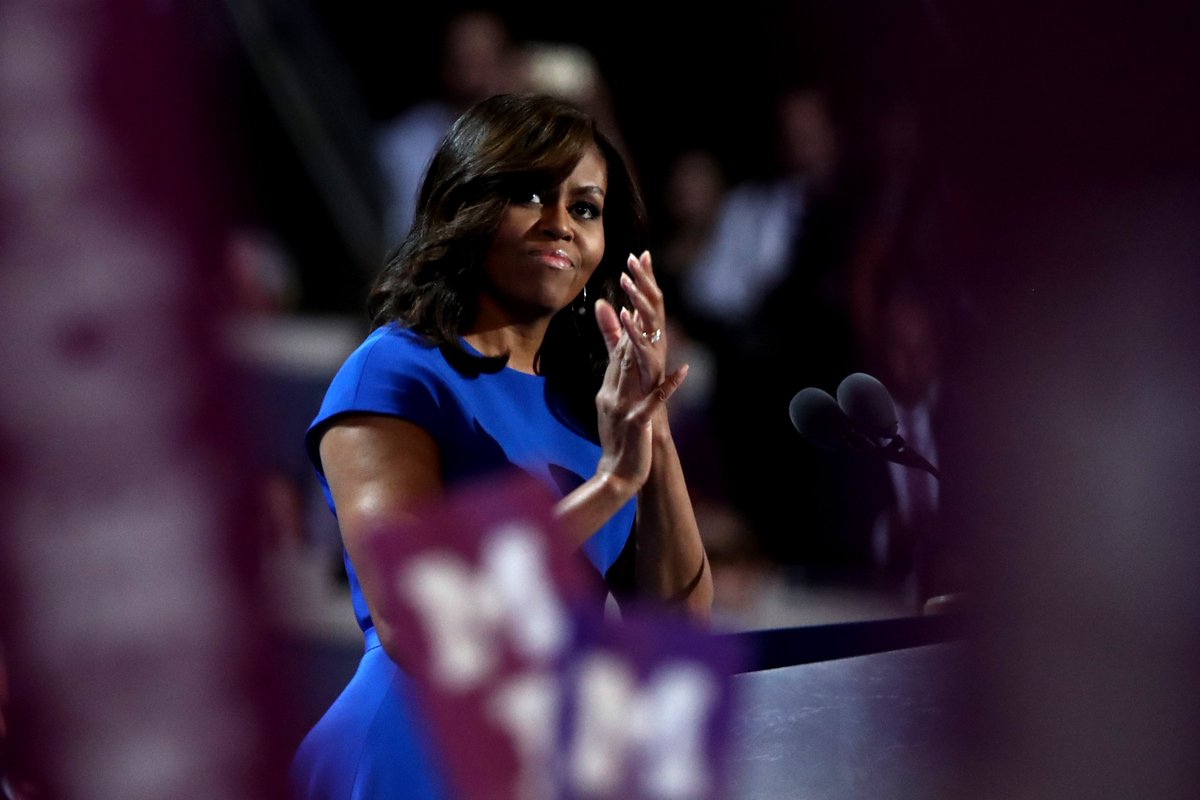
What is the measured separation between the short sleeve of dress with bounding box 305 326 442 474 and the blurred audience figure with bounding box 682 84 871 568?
4.44 feet

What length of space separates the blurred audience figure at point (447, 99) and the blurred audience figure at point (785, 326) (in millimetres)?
514

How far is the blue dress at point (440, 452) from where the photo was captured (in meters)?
1.30

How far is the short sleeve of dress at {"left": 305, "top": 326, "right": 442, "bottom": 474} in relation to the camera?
4.35 feet

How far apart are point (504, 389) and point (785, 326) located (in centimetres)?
139

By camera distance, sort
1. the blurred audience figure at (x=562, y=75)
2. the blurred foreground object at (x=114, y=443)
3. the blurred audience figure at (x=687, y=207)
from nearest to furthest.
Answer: the blurred foreground object at (x=114, y=443) → the blurred audience figure at (x=562, y=75) → the blurred audience figure at (x=687, y=207)

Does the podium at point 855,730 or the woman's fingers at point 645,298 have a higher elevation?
the woman's fingers at point 645,298

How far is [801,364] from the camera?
2738mm

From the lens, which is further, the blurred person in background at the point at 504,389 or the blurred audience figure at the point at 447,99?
the blurred audience figure at the point at 447,99

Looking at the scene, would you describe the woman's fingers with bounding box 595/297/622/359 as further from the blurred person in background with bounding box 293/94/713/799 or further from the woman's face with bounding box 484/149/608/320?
the woman's face with bounding box 484/149/608/320

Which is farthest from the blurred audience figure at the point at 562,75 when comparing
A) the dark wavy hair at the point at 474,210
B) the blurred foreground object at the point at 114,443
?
the blurred foreground object at the point at 114,443

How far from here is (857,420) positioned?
1393 millimetres

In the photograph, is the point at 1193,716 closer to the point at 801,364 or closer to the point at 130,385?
the point at 130,385

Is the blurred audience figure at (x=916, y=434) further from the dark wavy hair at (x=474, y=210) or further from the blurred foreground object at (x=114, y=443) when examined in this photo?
the blurred foreground object at (x=114, y=443)

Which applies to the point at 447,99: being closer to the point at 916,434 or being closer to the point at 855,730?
the point at 916,434
